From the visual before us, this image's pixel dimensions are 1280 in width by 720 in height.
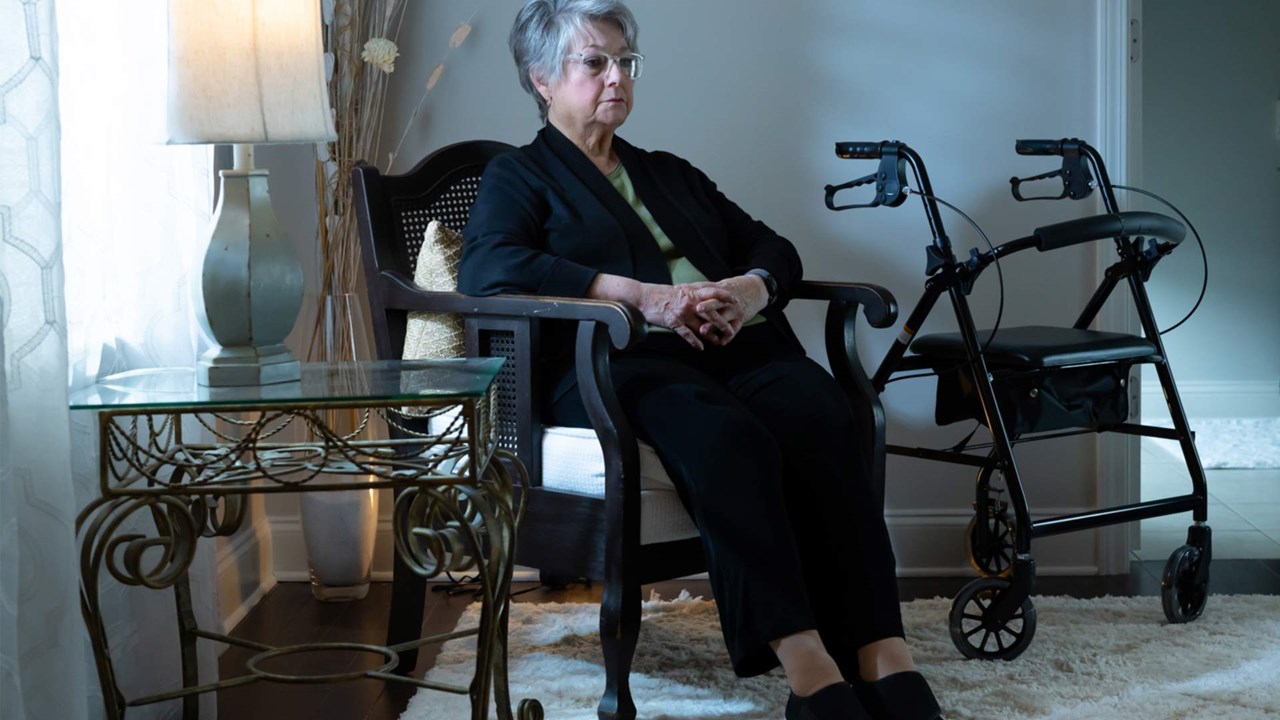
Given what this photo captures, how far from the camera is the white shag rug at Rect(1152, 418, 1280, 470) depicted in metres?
4.51

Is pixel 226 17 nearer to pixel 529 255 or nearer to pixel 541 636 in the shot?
pixel 529 255

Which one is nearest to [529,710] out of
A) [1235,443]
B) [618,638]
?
[618,638]

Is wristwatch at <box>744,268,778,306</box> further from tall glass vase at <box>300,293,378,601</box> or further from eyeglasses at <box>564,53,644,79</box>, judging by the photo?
tall glass vase at <box>300,293,378,601</box>

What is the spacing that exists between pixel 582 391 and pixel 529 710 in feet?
1.67

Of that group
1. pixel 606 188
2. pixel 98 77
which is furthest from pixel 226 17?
pixel 606 188

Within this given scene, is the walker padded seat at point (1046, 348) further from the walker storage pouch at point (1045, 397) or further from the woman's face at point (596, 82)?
the woman's face at point (596, 82)

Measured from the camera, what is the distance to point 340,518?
2969 mm

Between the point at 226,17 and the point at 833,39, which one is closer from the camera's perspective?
the point at 226,17

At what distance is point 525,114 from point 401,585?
1213 mm

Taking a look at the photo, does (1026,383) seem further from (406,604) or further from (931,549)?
(406,604)

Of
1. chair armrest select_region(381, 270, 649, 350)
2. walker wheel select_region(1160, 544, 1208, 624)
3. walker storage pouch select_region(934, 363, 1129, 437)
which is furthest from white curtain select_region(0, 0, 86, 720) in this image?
walker wheel select_region(1160, 544, 1208, 624)

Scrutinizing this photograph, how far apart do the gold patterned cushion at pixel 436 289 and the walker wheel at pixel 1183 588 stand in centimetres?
148

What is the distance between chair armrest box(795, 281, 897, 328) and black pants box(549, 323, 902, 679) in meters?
0.20

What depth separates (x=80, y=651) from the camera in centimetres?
162
